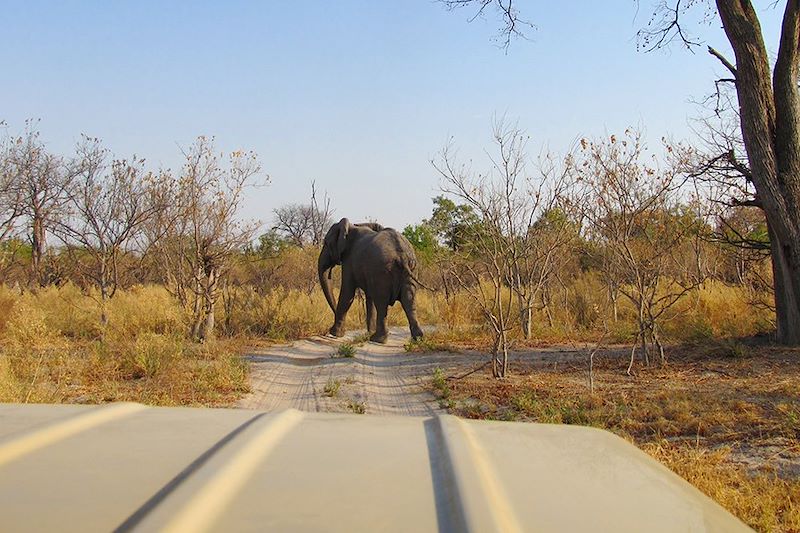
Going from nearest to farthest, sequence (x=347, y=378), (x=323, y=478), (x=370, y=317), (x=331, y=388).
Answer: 1. (x=323, y=478)
2. (x=331, y=388)
3. (x=347, y=378)
4. (x=370, y=317)

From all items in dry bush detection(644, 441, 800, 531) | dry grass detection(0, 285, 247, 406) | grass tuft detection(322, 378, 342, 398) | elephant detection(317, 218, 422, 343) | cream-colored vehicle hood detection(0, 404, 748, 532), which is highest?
elephant detection(317, 218, 422, 343)

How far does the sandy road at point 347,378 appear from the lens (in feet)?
22.2

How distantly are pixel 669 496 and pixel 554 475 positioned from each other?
203 millimetres

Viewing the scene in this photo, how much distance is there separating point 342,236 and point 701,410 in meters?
9.25

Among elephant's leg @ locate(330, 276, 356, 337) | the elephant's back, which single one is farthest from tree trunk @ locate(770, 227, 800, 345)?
elephant's leg @ locate(330, 276, 356, 337)

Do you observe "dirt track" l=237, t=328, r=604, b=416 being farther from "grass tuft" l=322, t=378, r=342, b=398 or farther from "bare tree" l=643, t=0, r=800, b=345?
"bare tree" l=643, t=0, r=800, b=345

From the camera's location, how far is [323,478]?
1128 millimetres

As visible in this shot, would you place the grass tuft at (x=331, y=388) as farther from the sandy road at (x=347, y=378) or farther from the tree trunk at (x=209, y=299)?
the tree trunk at (x=209, y=299)

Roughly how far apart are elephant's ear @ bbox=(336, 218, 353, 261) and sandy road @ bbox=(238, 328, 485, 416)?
7.64ft

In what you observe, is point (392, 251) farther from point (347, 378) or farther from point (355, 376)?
point (347, 378)

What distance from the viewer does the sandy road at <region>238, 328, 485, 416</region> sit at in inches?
266

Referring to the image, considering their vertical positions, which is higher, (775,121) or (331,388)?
(775,121)

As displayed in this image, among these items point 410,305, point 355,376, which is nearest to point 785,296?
point 355,376

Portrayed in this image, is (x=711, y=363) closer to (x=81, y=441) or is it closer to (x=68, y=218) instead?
(x=81, y=441)
